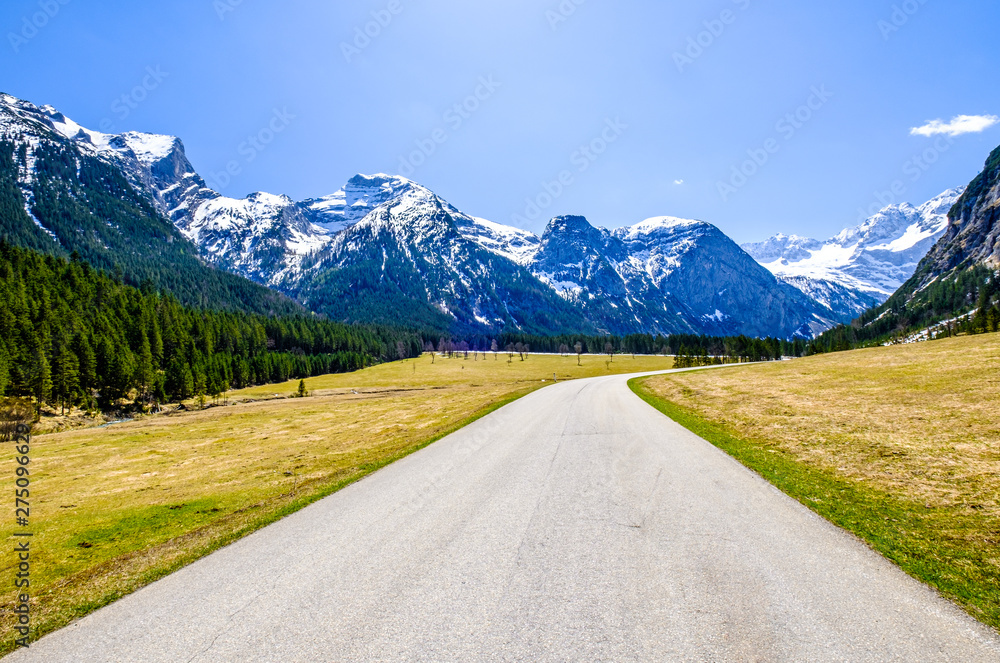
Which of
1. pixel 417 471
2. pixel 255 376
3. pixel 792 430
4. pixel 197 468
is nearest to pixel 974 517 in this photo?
pixel 792 430

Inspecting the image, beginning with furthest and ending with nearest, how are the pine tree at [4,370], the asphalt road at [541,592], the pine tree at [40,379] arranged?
the pine tree at [40,379], the pine tree at [4,370], the asphalt road at [541,592]

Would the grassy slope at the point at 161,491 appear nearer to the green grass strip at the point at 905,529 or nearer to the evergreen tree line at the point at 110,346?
the green grass strip at the point at 905,529

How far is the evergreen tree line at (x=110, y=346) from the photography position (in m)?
63.5

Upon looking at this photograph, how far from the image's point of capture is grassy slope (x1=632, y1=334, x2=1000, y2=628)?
7664 millimetres

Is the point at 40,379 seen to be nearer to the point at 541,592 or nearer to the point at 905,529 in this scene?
the point at 541,592

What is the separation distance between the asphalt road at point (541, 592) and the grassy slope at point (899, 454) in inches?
40.5

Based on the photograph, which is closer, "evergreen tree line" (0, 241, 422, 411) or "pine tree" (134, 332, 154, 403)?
"evergreen tree line" (0, 241, 422, 411)

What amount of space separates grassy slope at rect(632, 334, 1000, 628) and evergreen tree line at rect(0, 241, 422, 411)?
3341 inches

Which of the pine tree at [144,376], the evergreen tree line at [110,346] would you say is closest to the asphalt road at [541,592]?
the evergreen tree line at [110,346]

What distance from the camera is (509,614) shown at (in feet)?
19.0

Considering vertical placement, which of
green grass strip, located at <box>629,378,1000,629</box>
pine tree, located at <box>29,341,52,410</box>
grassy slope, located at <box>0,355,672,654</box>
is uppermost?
pine tree, located at <box>29,341,52,410</box>

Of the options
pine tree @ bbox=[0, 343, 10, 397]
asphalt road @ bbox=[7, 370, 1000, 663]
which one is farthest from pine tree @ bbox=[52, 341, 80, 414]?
asphalt road @ bbox=[7, 370, 1000, 663]

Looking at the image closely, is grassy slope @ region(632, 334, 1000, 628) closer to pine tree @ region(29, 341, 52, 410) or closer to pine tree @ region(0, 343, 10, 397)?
pine tree @ region(0, 343, 10, 397)

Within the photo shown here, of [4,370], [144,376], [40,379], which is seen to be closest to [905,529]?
[4,370]
